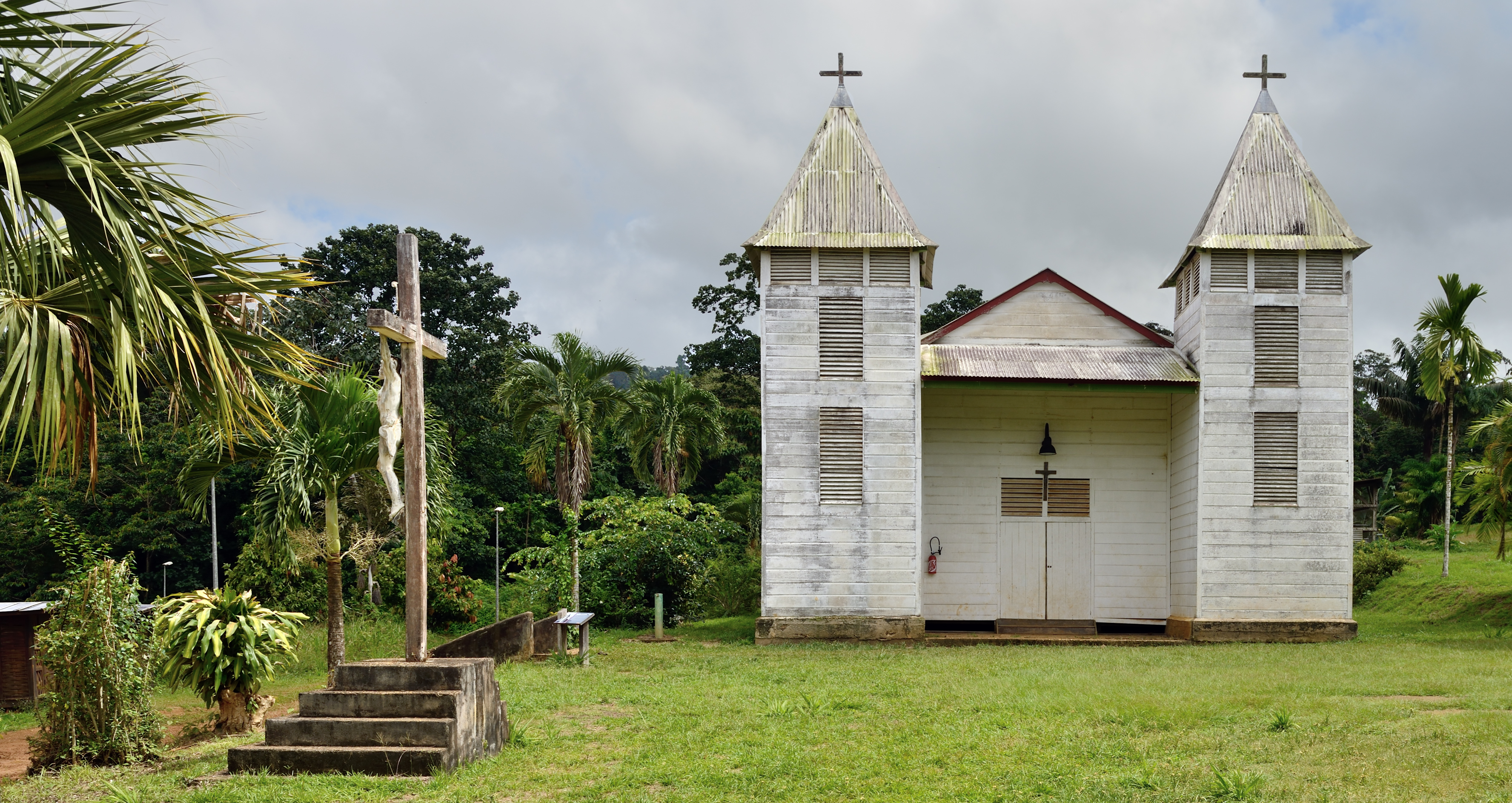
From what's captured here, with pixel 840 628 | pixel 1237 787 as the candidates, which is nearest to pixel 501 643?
pixel 840 628

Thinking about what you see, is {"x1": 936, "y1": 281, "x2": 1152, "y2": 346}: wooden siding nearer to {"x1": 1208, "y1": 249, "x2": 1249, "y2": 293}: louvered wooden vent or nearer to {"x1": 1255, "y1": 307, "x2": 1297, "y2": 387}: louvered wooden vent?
{"x1": 1208, "y1": 249, "x2": 1249, "y2": 293}: louvered wooden vent

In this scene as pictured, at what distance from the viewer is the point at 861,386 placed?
18.9 meters

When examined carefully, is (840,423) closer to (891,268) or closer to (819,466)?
(819,466)

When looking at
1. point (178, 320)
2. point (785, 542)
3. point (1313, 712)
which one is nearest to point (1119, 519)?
point (785, 542)

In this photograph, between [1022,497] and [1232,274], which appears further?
[1022,497]

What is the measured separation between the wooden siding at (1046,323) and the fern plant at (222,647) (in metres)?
13.3

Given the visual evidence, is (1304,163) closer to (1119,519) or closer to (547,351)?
(1119,519)

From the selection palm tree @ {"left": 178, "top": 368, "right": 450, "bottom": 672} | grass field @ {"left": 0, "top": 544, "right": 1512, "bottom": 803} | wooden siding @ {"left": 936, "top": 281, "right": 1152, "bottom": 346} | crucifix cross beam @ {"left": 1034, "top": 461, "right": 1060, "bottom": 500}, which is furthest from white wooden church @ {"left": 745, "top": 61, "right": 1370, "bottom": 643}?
palm tree @ {"left": 178, "top": 368, "right": 450, "bottom": 672}

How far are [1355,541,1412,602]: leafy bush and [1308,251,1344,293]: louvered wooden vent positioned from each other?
28.7 ft

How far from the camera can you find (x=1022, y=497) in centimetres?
2089

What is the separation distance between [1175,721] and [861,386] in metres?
9.64

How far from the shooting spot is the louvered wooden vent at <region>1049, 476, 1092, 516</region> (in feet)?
68.4

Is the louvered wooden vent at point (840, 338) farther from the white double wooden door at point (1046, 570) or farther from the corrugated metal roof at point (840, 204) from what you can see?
the white double wooden door at point (1046, 570)

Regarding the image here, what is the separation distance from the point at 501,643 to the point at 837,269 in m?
8.11
